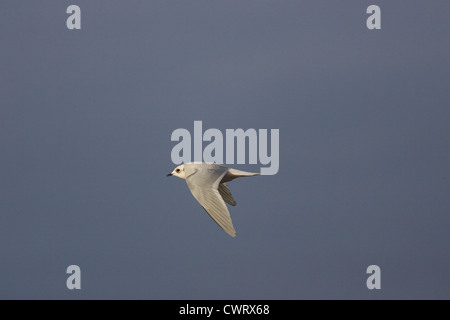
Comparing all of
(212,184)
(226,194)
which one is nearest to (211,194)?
(212,184)

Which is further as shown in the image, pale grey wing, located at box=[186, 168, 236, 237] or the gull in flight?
the gull in flight

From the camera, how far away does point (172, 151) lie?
31312 millimetres

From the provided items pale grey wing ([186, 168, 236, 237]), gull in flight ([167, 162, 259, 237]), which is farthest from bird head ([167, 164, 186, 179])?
pale grey wing ([186, 168, 236, 237])

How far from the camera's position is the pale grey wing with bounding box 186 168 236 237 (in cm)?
2505

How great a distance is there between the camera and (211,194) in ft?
87.6

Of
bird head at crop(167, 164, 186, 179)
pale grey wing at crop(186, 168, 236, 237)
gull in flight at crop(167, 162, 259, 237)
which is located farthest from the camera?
bird head at crop(167, 164, 186, 179)

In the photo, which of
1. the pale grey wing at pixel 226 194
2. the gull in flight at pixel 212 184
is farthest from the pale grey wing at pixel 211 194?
the pale grey wing at pixel 226 194

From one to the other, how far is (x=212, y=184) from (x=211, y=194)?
34.0 inches

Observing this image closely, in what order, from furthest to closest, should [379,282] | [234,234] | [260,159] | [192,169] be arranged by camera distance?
[379,282], [260,159], [192,169], [234,234]

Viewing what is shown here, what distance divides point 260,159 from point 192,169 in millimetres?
2858

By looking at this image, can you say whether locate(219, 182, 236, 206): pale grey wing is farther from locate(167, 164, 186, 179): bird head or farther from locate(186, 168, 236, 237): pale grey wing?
locate(186, 168, 236, 237): pale grey wing

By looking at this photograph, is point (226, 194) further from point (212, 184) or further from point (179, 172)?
point (212, 184)
